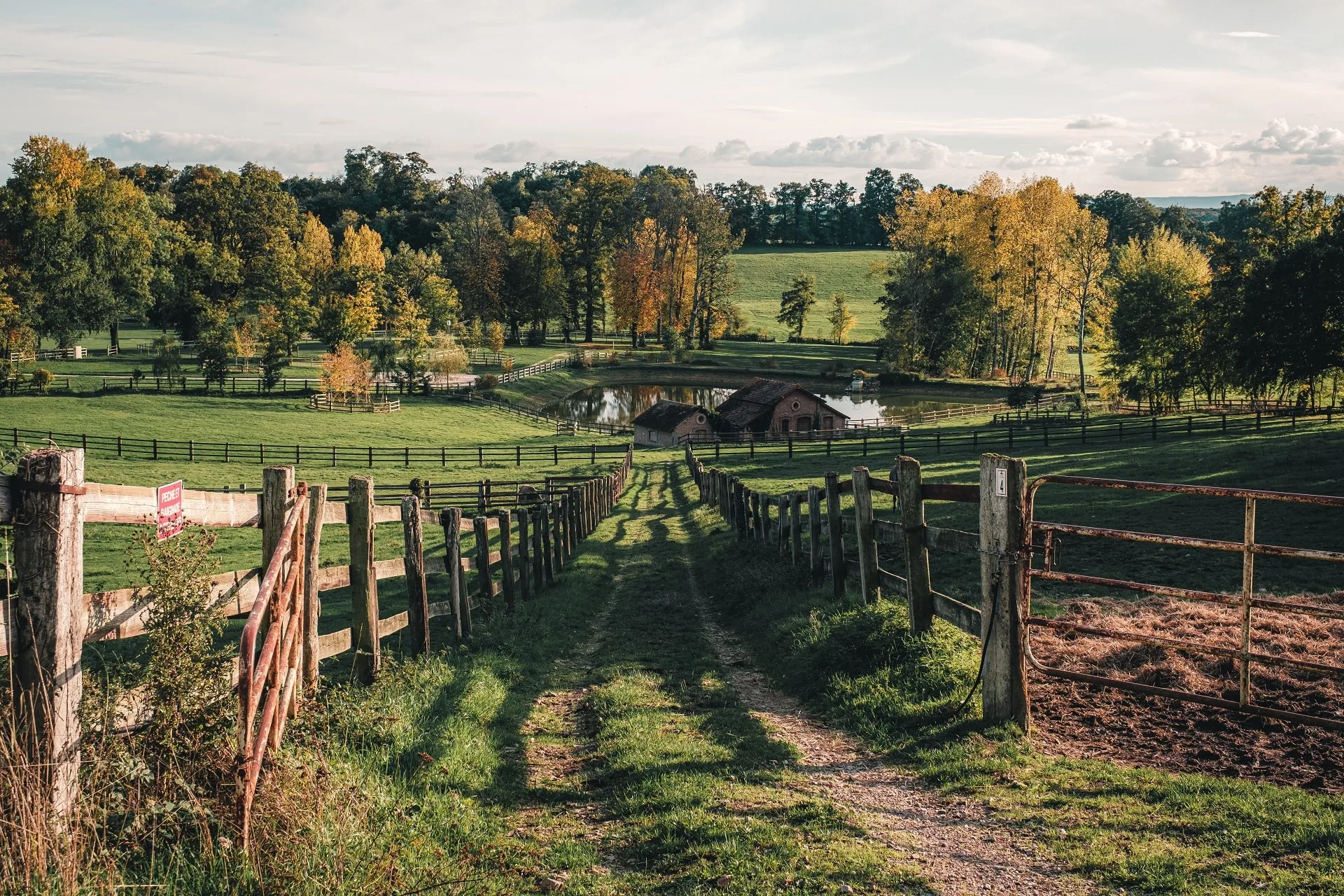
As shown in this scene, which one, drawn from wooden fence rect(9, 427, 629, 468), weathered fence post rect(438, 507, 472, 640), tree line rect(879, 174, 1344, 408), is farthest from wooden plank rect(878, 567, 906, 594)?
wooden fence rect(9, 427, 629, 468)

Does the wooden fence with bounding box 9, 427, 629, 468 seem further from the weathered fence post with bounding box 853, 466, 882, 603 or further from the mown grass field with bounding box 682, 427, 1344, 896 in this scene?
the weathered fence post with bounding box 853, 466, 882, 603

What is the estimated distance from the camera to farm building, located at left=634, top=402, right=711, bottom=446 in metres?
58.1

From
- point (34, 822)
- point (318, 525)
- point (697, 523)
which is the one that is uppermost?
point (318, 525)

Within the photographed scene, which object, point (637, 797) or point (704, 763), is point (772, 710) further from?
point (637, 797)

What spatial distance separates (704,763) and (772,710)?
1.85 metres

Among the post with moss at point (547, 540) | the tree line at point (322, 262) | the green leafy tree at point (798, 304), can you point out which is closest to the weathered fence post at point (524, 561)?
the post with moss at point (547, 540)

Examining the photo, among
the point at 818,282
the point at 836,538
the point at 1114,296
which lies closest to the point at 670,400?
the point at 1114,296

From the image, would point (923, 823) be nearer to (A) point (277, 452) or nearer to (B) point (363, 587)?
(B) point (363, 587)

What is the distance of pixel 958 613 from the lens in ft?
27.4

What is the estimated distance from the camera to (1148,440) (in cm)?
4003

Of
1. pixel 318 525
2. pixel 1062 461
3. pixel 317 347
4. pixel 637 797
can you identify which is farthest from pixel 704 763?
pixel 317 347

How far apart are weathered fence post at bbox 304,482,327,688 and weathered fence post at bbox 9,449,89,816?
2.61m

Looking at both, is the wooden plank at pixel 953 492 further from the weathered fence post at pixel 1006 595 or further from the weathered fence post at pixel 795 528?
the weathered fence post at pixel 795 528

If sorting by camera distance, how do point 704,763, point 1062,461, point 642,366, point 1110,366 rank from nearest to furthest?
point 704,763
point 1062,461
point 1110,366
point 642,366
